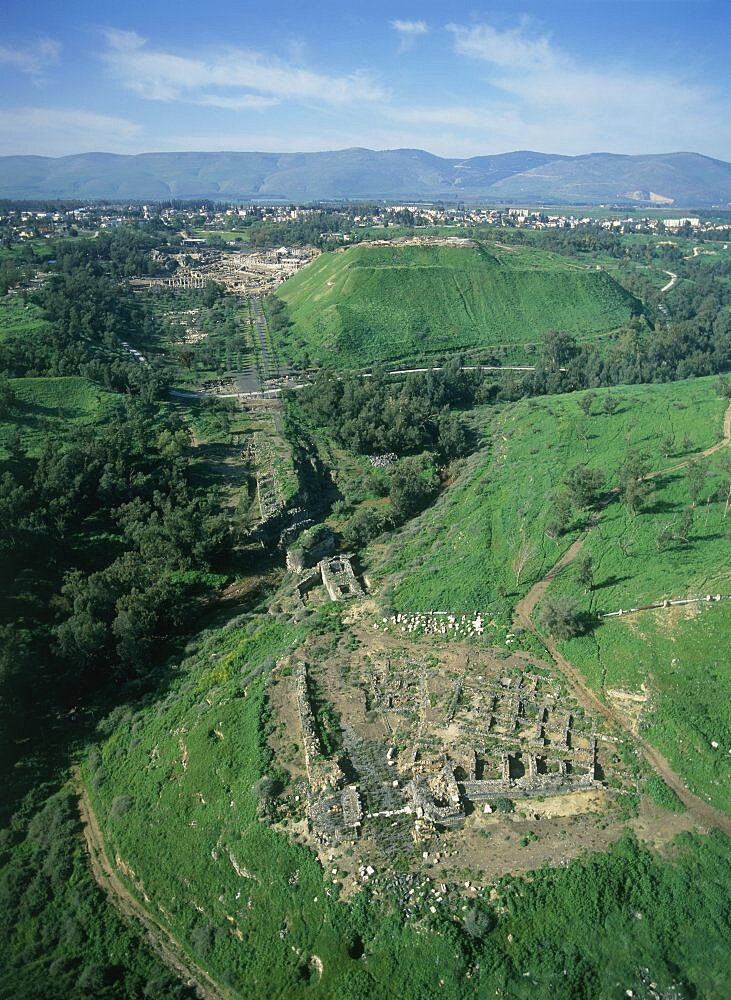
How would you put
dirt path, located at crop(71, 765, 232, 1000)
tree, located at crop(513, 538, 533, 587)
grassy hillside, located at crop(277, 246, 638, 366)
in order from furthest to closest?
grassy hillside, located at crop(277, 246, 638, 366) < tree, located at crop(513, 538, 533, 587) < dirt path, located at crop(71, 765, 232, 1000)

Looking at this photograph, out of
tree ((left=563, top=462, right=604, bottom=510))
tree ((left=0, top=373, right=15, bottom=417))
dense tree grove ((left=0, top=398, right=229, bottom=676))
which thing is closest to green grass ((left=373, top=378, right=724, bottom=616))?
tree ((left=563, top=462, right=604, bottom=510))

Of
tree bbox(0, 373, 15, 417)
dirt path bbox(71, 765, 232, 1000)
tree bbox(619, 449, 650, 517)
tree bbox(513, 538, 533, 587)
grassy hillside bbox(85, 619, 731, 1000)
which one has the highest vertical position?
tree bbox(0, 373, 15, 417)

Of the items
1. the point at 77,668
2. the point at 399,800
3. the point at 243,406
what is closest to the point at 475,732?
the point at 399,800

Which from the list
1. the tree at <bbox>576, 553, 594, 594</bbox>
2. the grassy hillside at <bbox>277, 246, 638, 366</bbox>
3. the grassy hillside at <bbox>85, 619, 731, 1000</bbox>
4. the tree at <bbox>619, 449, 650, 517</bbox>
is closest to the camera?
the grassy hillside at <bbox>85, 619, 731, 1000</bbox>

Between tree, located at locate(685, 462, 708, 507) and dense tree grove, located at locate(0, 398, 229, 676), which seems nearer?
dense tree grove, located at locate(0, 398, 229, 676)

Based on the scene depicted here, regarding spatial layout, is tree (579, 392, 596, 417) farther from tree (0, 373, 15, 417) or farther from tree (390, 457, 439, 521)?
tree (0, 373, 15, 417)

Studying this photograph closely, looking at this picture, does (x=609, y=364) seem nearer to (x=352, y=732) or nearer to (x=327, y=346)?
(x=327, y=346)

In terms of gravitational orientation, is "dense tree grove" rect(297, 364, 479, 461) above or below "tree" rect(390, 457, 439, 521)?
above

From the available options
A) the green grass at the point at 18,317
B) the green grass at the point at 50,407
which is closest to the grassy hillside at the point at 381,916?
the green grass at the point at 50,407
